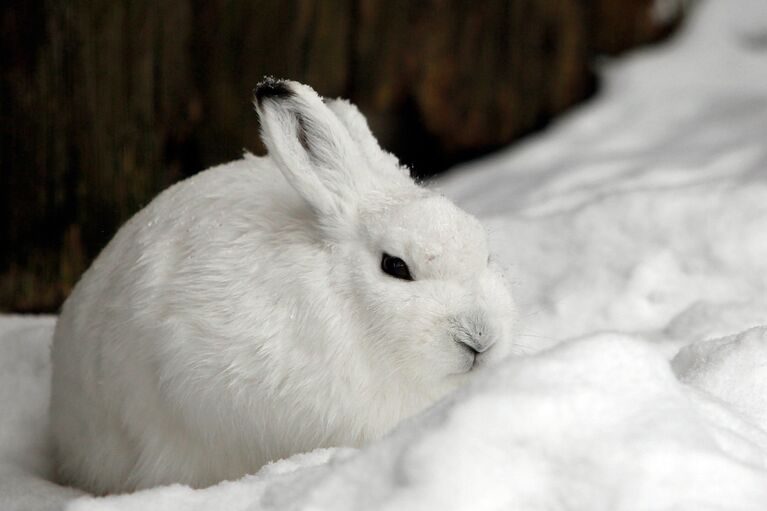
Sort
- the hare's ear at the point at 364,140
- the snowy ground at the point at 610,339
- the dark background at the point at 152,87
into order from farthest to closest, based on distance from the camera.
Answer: the dark background at the point at 152,87 < the hare's ear at the point at 364,140 < the snowy ground at the point at 610,339

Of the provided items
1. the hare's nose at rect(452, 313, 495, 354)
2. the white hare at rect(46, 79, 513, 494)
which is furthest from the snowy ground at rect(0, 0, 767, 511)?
the hare's nose at rect(452, 313, 495, 354)

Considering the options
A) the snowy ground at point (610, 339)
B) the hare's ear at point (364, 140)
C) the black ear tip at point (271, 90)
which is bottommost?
the snowy ground at point (610, 339)

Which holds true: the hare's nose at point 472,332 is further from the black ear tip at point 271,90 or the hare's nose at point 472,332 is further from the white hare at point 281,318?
the black ear tip at point 271,90

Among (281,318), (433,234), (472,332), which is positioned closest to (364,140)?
(433,234)

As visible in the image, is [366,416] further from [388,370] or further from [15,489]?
[15,489]

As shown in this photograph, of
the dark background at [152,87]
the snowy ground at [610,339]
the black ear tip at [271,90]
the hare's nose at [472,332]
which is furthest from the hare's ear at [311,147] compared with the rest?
the dark background at [152,87]

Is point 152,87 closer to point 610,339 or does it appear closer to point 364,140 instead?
point 364,140
